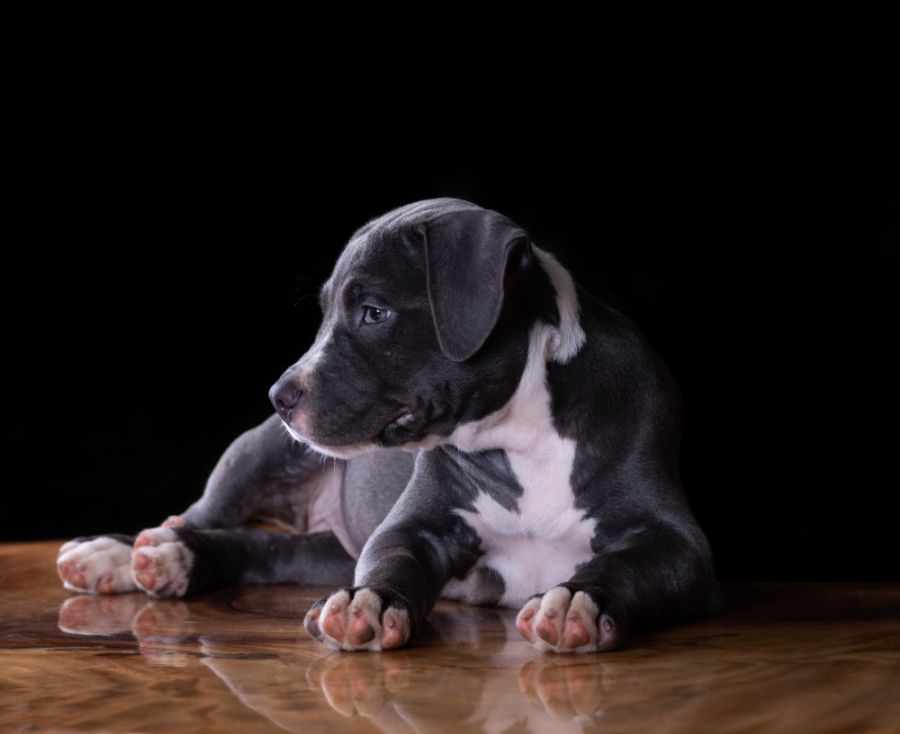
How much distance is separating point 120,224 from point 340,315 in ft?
8.36

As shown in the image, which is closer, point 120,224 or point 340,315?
point 340,315

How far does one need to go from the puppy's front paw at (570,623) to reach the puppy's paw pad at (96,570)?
1451 mm

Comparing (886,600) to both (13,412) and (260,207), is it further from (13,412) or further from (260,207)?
(13,412)

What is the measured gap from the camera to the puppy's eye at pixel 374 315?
3123 mm

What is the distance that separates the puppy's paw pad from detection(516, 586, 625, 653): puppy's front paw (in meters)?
1.45

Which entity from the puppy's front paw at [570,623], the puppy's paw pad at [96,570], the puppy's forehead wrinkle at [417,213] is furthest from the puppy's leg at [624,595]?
the puppy's paw pad at [96,570]

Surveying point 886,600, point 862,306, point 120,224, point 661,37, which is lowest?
point 886,600

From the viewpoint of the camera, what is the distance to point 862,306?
4.97 meters

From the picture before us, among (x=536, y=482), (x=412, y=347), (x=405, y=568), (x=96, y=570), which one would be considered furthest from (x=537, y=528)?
(x=96, y=570)

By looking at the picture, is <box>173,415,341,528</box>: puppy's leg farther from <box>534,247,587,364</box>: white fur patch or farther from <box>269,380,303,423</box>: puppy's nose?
<box>534,247,587,364</box>: white fur patch

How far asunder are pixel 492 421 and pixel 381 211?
88.5 inches

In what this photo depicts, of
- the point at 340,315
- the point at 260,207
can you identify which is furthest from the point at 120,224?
the point at 340,315

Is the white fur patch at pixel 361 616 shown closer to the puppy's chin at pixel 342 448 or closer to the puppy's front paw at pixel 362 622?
the puppy's front paw at pixel 362 622

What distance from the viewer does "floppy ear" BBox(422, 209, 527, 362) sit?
118 inches
